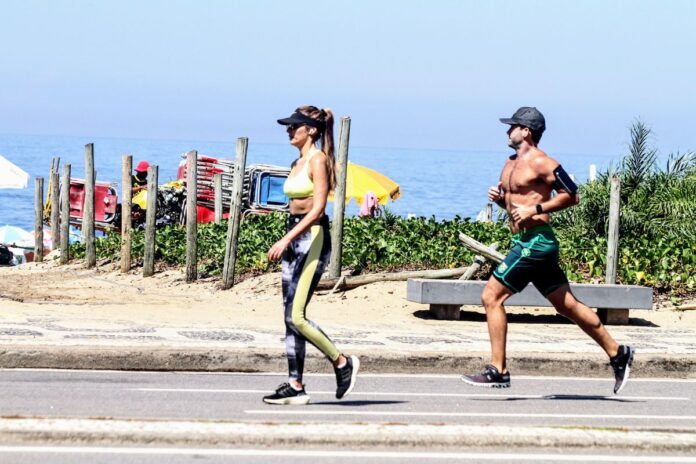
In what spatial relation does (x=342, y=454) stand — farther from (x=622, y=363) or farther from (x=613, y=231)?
(x=613, y=231)

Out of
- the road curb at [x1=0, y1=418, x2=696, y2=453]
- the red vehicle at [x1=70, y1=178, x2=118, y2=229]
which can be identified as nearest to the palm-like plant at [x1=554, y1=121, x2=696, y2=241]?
the road curb at [x1=0, y1=418, x2=696, y2=453]

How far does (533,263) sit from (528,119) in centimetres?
99

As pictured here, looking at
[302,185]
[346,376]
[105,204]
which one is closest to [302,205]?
[302,185]

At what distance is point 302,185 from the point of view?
823 cm

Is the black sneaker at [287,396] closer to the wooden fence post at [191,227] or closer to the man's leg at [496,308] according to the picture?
the man's leg at [496,308]

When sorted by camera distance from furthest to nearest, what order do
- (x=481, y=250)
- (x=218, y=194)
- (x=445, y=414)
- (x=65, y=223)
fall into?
(x=65, y=223), (x=218, y=194), (x=481, y=250), (x=445, y=414)

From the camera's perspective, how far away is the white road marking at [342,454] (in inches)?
264

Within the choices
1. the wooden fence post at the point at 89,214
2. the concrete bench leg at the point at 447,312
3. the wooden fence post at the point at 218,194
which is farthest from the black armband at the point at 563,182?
the wooden fence post at the point at 89,214

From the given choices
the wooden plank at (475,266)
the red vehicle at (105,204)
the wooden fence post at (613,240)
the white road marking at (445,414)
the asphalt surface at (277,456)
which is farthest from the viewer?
the red vehicle at (105,204)

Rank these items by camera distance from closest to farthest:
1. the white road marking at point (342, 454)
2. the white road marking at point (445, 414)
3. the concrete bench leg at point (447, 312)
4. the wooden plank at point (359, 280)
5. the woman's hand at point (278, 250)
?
the white road marking at point (342, 454) < the woman's hand at point (278, 250) < the white road marking at point (445, 414) < the concrete bench leg at point (447, 312) < the wooden plank at point (359, 280)

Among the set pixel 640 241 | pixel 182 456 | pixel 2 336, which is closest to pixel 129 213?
pixel 640 241

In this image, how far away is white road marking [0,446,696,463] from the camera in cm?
671

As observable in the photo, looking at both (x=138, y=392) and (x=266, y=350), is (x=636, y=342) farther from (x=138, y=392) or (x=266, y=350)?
(x=138, y=392)

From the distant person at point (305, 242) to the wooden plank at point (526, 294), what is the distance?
19.5 ft
